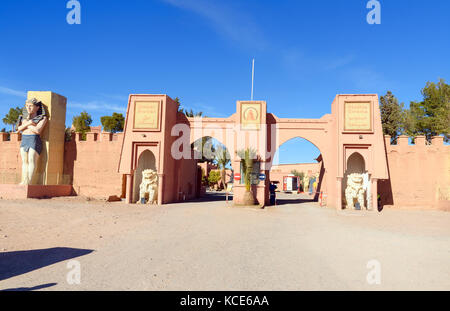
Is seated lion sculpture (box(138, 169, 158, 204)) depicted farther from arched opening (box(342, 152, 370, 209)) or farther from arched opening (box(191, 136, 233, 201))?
arched opening (box(191, 136, 233, 201))

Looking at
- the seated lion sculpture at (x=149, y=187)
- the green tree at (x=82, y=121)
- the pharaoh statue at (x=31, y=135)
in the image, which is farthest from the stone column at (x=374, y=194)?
the green tree at (x=82, y=121)

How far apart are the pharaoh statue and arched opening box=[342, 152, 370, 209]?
65.4 feet

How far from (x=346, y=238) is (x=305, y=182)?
3533 cm

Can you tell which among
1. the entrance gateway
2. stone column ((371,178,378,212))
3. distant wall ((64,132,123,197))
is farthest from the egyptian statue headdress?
stone column ((371,178,378,212))

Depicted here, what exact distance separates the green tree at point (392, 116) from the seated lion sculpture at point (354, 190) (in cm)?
1576

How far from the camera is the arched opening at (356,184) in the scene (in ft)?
60.8

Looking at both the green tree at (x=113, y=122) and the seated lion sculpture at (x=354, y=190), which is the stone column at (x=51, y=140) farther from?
the green tree at (x=113, y=122)

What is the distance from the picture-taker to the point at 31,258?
693 centimetres

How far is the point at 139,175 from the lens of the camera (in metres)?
21.0

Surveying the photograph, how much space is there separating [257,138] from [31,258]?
14743 mm

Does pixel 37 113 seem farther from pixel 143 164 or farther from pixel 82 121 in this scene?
pixel 82 121

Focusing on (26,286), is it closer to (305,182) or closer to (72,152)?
(72,152)
